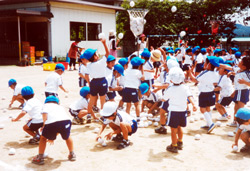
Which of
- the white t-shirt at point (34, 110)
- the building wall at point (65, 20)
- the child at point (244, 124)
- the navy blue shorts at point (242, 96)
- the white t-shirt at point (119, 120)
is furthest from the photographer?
the building wall at point (65, 20)

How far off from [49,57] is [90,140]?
1757 centimetres

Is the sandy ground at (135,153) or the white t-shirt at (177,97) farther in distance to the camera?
the white t-shirt at (177,97)

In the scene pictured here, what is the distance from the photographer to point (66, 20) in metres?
23.4

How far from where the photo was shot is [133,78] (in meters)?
6.73

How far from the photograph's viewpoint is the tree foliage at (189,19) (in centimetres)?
2433

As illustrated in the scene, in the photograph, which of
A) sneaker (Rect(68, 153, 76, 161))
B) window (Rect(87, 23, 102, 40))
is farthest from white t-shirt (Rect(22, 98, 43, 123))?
window (Rect(87, 23, 102, 40))

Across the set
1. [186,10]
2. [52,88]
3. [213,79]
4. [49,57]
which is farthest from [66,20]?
[213,79]

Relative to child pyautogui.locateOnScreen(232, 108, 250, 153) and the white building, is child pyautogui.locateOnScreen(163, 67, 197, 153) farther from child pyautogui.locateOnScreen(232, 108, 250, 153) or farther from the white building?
the white building

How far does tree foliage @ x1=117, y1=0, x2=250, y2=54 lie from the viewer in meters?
24.3

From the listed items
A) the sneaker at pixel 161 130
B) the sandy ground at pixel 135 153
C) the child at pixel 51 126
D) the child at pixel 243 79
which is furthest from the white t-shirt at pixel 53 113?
the child at pixel 243 79

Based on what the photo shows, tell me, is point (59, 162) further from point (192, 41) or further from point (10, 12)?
point (192, 41)

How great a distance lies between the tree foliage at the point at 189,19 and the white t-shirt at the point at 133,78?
17.1m

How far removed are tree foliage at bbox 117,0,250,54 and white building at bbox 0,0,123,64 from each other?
5256mm

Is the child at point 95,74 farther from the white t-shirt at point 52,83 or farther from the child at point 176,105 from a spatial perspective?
the child at point 176,105
